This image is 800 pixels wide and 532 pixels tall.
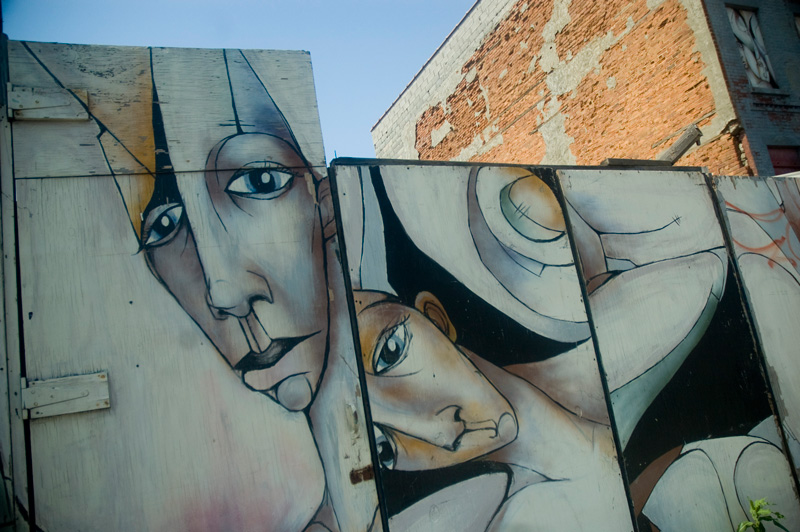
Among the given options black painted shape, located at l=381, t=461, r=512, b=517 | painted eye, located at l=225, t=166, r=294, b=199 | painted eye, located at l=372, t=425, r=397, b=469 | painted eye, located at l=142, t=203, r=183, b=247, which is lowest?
black painted shape, located at l=381, t=461, r=512, b=517

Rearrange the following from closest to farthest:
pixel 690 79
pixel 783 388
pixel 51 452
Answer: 1. pixel 51 452
2. pixel 783 388
3. pixel 690 79

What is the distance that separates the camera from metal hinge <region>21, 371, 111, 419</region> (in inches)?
95.2

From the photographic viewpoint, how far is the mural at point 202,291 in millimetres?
2527

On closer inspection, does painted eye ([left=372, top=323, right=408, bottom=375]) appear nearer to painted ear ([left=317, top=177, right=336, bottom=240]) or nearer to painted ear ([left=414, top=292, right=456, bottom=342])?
painted ear ([left=414, top=292, right=456, bottom=342])

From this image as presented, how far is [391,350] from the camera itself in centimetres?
301

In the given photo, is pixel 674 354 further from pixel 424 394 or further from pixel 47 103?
pixel 47 103

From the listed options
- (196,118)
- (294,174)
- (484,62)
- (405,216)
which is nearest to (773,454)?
(405,216)

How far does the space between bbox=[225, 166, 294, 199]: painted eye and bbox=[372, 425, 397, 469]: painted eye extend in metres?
1.45

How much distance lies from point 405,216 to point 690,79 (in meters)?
6.65

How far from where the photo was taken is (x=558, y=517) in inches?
123

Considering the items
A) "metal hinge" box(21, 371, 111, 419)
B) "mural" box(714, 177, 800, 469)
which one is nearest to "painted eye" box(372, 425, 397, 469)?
"metal hinge" box(21, 371, 111, 419)

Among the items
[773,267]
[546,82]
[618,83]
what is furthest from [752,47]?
[773,267]

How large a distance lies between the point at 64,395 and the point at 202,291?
30.6 inches

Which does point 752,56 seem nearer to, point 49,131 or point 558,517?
point 558,517
